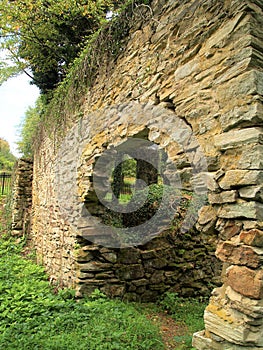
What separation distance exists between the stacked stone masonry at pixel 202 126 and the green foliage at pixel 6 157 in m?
16.0

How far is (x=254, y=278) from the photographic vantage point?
191cm

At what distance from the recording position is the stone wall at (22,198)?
919cm

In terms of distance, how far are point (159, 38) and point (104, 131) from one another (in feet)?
5.09

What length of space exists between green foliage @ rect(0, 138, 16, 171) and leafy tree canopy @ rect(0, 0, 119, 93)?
468 inches

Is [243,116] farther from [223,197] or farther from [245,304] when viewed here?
[245,304]

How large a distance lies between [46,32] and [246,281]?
737 centimetres

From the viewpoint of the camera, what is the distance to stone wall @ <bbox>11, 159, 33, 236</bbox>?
30.2ft

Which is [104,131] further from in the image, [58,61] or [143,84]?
[58,61]

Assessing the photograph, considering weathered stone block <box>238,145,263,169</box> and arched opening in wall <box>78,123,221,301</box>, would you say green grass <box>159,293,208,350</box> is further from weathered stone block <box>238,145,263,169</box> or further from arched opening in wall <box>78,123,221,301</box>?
weathered stone block <box>238,145,263,169</box>

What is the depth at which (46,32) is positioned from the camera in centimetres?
715

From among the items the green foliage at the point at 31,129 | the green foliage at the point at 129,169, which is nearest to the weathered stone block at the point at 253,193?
the green foliage at the point at 31,129

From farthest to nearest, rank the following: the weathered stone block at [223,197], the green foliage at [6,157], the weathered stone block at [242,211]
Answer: the green foliage at [6,157] < the weathered stone block at [223,197] < the weathered stone block at [242,211]

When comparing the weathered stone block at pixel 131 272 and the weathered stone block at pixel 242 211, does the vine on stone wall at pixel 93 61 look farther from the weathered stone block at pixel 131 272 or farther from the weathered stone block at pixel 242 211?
the weathered stone block at pixel 131 272

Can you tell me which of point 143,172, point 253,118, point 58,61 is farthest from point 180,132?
point 58,61
